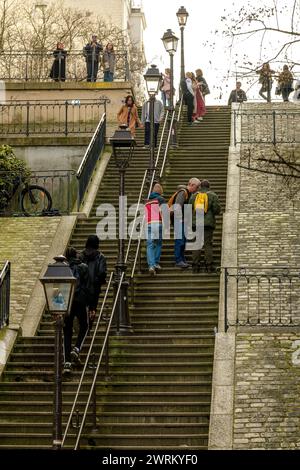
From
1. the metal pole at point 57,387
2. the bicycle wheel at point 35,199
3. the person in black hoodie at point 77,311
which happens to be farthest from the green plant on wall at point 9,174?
the metal pole at point 57,387

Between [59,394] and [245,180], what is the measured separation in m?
13.7

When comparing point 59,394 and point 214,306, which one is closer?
point 59,394

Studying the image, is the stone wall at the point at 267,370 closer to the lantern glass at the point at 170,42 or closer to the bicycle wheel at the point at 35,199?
the bicycle wheel at the point at 35,199

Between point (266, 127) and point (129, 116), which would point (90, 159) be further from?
point (266, 127)

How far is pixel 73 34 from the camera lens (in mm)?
56219

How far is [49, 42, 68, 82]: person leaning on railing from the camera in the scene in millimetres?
38094

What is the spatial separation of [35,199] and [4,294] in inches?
344

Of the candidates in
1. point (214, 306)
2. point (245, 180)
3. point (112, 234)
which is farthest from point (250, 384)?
point (245, 180)

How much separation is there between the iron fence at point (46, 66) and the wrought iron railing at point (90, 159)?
4.51 m

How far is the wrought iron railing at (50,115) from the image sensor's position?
119 ft

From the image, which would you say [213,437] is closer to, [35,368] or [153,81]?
[35,368]

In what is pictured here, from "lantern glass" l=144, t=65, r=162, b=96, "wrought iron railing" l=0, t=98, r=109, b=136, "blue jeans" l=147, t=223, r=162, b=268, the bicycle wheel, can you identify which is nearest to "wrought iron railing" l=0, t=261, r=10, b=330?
"blue jeans" l=147, t=223, r=162, b=268

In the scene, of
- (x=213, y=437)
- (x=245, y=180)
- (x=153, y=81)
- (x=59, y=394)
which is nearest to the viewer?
(x=59, y=394)

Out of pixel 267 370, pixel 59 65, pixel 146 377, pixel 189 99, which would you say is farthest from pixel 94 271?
pixel 59 65
